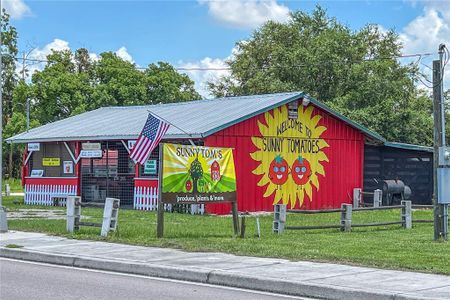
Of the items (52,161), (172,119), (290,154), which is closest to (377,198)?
(290,154)

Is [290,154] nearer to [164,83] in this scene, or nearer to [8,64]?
[164,83]

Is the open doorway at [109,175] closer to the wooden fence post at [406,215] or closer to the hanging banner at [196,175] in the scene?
the hanging banner at [196,175]

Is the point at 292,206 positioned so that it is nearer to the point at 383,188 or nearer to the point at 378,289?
the point at 383,188

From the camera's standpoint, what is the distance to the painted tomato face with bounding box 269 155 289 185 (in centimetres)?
2720

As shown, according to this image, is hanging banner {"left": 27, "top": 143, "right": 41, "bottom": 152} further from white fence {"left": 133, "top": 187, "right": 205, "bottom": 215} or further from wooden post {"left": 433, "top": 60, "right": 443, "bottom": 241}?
wooden post {"left": 433, "top": 60, "right": 443, "bottom": 241}

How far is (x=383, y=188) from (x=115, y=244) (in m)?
17.7

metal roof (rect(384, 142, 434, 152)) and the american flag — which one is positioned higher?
metal roof (rect(384, 142, 434, 152))

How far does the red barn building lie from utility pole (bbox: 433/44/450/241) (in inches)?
383

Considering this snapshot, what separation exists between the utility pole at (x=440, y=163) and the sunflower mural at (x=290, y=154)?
11.1 meters

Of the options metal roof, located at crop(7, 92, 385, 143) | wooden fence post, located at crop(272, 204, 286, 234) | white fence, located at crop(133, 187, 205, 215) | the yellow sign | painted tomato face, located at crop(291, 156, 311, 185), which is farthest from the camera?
the yellow sign

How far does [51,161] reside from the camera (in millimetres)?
31453

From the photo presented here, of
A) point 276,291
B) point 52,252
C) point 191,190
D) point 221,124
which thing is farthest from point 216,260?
point 221,124

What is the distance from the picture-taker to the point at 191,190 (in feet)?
56.6

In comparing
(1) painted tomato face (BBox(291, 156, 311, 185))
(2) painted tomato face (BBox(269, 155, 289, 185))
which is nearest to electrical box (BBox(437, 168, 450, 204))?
(2) painted tomato face (BBox(269, 155, 289, 185))
